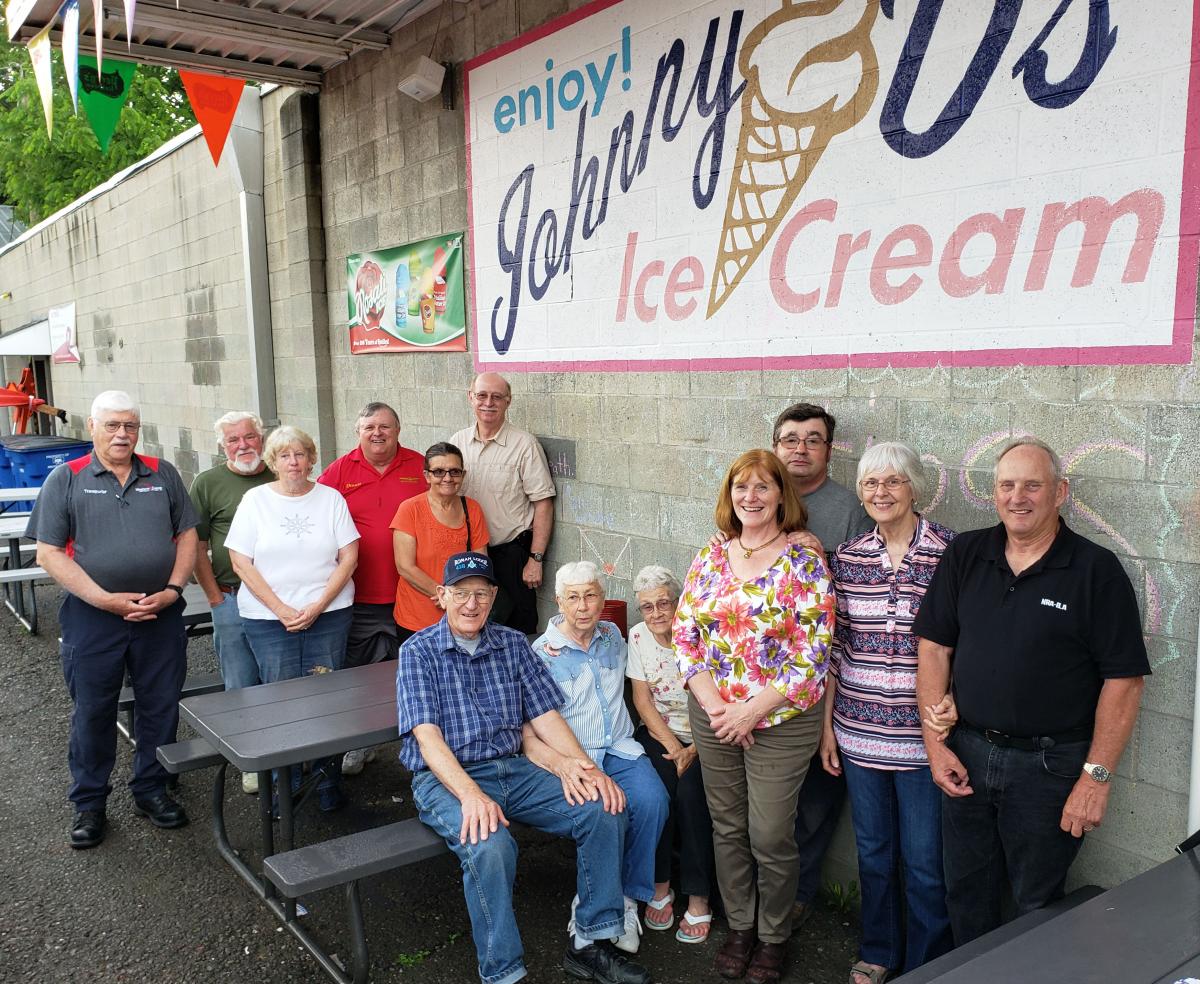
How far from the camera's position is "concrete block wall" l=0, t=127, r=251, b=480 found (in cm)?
836

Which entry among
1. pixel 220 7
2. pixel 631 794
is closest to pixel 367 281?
pixel 220 7

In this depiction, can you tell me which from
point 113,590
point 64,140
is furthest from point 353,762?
point 64,140

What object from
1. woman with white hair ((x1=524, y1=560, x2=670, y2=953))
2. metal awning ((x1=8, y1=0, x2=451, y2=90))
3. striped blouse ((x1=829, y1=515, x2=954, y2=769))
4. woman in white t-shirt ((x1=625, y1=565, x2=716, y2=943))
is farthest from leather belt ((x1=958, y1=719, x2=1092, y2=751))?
metal awning ((x1=8, y1=0, x2=451, y2=90))

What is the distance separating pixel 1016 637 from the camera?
8.59 ft

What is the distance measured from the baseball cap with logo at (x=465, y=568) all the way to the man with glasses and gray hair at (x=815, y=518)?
105cm

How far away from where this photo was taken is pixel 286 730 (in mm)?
3434

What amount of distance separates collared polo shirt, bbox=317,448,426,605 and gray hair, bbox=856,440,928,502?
232 centimetres

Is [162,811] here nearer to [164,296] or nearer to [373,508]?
[373,508]

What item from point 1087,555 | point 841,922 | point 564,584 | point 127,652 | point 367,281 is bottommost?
point 841,922

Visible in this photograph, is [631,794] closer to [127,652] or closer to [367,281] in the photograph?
[127,652]

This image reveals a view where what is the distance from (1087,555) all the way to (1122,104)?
1.24 metres

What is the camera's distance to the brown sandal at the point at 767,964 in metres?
3.14

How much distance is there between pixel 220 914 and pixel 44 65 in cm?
411

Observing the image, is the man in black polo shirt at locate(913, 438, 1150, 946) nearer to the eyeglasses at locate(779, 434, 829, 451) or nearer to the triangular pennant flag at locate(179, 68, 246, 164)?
the eyeglasses at locate(779, 434, 829, 451)
